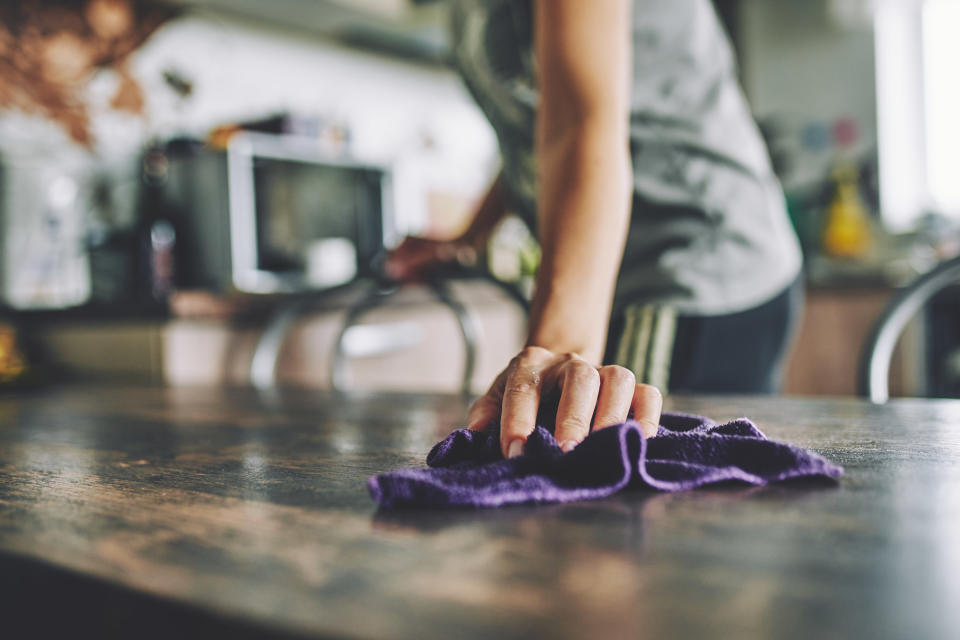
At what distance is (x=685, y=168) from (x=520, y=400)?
64 centimetres

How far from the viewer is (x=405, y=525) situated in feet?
1.14

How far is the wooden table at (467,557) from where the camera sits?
0.23 m

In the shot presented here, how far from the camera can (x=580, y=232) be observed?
2.26 feet

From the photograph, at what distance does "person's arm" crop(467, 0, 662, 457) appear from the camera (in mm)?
493

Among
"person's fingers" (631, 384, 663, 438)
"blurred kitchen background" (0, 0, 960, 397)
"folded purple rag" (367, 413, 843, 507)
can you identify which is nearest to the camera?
"folded purple rag" (367, 413, 843, 507)

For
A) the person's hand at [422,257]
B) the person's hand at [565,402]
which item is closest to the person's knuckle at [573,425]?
the person's hand at [565,402]

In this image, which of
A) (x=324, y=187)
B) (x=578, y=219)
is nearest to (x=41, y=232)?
(x=324, y=187)

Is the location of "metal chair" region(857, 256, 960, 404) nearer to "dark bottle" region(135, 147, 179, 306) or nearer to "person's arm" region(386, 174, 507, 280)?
"person's arm" region(386, 174, 507, 280)

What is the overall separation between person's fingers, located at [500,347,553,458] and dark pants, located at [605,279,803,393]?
44 cm

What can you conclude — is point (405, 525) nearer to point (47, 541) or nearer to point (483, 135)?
point (47, 541)

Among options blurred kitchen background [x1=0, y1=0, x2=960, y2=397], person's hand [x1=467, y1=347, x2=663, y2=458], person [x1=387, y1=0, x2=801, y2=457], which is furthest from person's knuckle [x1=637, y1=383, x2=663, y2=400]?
blurred kitchen background [x1=0, y1=0, x2=960, y2=397]

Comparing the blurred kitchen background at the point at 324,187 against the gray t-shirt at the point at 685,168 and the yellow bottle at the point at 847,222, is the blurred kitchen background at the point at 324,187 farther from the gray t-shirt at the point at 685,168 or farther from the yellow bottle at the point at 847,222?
the gray t-shirt at the point at 685,168

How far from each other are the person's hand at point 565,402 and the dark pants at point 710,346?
458 millimetres

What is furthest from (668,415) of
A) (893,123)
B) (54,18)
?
(893,123)
